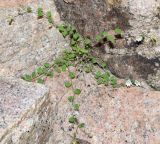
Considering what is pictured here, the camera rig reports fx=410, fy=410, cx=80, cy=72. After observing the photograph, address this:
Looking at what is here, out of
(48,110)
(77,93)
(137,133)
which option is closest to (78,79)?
(77,93)

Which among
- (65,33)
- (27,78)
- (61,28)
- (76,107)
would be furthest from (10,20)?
(76,107)

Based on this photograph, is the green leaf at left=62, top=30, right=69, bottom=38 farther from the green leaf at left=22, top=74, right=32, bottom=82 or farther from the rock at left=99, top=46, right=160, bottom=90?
the green leaf at left=22, top=74, right=32, bottom=82

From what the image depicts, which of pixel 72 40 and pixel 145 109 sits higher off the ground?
pixel 72 40

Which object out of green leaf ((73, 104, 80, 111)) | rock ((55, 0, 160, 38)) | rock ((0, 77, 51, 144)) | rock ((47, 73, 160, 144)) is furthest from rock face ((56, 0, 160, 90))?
rock ((0, 77, 51, 144))

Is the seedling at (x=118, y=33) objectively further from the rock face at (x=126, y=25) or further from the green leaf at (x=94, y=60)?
the green leaf at (x=94, y=60)

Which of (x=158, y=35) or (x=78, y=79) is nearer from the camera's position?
(x=158, y=35)

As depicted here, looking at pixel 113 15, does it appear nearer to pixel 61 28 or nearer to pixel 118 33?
pixel 118 33

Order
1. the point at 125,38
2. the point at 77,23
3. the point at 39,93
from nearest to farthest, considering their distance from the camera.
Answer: the point at 39,93 → the point at 125,38 → the point at 77,23

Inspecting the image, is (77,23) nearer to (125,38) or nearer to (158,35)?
(125,38)
